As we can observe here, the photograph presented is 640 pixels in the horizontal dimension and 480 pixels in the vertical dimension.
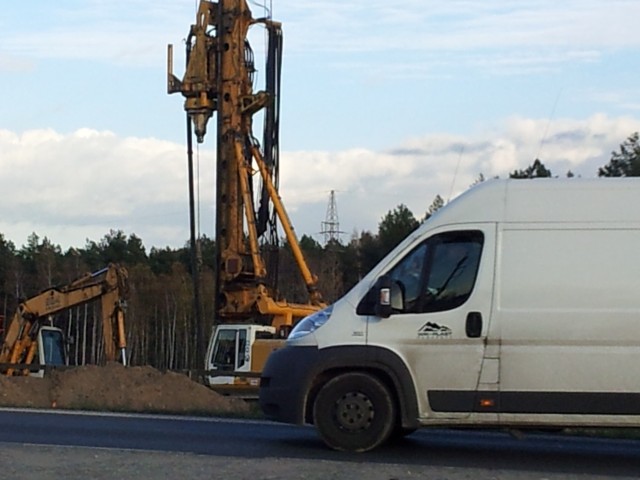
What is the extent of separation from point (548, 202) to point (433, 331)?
1644mm

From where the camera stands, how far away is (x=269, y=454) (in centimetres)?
1150

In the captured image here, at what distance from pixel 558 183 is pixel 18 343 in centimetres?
2210

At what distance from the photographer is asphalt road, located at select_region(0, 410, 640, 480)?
400 inches

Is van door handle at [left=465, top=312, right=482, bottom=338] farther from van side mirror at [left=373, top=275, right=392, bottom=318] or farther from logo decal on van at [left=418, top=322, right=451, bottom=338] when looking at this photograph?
van side mirror at [left=373, top=275, right=392, bottom=318]

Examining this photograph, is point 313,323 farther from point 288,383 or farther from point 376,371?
point 376,371

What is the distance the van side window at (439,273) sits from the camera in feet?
38.0

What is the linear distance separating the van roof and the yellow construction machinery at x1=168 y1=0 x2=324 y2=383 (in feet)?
63.2

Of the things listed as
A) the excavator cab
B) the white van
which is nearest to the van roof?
the white van

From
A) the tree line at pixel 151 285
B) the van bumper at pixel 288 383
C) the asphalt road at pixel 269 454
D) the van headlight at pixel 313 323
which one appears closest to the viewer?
the asphalt road at pixel 269 454

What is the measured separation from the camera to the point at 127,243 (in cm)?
10238

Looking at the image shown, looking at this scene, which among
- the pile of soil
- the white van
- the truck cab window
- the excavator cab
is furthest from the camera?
the excavator cab

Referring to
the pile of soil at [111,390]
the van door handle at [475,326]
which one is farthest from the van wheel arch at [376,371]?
the pile of soil at [111,390]

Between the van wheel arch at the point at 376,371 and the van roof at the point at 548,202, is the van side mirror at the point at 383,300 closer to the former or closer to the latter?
the van wheel arch at the point at 376,371

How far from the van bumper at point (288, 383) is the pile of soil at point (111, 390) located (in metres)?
9.76
